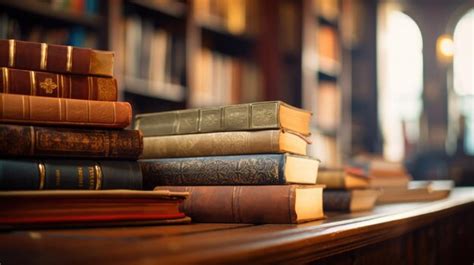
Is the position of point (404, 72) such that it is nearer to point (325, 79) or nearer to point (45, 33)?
point (325, 79)

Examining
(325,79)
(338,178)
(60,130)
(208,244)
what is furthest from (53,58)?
(325,79)

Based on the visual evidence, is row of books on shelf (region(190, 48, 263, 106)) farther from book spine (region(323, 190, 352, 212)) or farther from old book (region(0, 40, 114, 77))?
old book (region(0, 40, 114, 77))

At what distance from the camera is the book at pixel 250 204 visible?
1.03 metres

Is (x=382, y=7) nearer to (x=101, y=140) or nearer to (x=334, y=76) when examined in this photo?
(x=334, y=76)

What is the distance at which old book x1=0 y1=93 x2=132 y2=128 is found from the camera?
3.05 ft

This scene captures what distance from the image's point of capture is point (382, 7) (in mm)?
7418

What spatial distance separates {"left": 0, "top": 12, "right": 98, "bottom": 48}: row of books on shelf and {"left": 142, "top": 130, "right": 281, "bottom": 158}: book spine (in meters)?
1.76

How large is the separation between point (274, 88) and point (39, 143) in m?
3.65

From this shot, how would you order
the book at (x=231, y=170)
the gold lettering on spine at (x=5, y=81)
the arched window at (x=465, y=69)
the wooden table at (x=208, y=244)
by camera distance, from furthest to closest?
the arched window at (x=465, y=69) < the book at (x=231, y=170) < the gold lettering on spine at (x=5, y=81) < the wooden table at (x=208, y=244)

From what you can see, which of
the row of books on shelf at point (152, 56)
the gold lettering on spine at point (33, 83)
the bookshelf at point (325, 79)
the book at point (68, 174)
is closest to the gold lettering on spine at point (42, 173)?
the book at point (68, 174)

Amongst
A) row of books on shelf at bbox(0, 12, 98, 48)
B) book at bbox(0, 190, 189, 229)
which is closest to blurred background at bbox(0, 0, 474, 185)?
row of books on shelf at bbox(0, 12, 98, 48)

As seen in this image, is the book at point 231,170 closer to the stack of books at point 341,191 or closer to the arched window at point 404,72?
the stack of books at point 341,191

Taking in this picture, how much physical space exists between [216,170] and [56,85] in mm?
298

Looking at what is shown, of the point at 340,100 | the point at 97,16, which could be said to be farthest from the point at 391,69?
the point at 97,16
